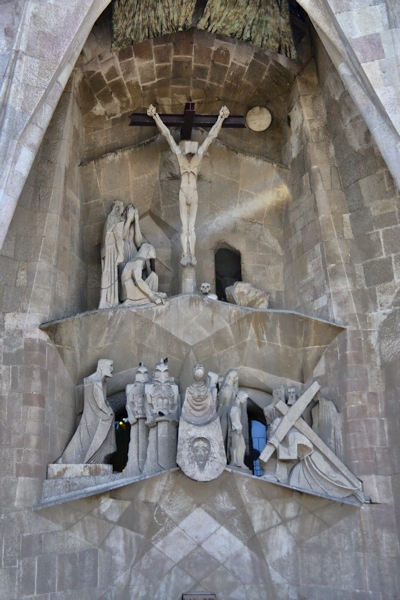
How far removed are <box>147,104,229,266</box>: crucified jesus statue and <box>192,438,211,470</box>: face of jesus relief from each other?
309 centimetres

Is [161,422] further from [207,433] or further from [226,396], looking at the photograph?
[226,396]

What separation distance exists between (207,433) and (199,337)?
1710 mm

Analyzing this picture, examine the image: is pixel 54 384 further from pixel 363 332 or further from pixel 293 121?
pixel 293 121

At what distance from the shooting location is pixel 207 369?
37.7 feet

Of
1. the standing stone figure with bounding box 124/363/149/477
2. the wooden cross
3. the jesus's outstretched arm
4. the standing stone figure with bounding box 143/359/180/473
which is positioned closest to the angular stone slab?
the standing stone figure with bounding box 124/363/149/477

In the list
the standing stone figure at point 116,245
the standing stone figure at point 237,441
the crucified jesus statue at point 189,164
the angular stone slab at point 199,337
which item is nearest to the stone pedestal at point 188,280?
the angular stone slab at point 199,337

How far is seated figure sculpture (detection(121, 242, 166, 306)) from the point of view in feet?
38.1

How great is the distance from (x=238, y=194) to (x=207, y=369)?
2.98 meters

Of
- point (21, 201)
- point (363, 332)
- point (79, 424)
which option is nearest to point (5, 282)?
point (21, 201)

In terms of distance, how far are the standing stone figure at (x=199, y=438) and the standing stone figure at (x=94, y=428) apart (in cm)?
119

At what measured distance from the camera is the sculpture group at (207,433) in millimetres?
10227

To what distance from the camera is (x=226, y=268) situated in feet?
42.4

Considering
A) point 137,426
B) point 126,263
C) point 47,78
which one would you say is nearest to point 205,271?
point 126,263

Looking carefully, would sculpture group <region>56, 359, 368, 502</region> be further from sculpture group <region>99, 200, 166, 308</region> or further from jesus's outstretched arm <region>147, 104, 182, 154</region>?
jesus's outstretched arm <region>147, 104, 182, 154</region>
